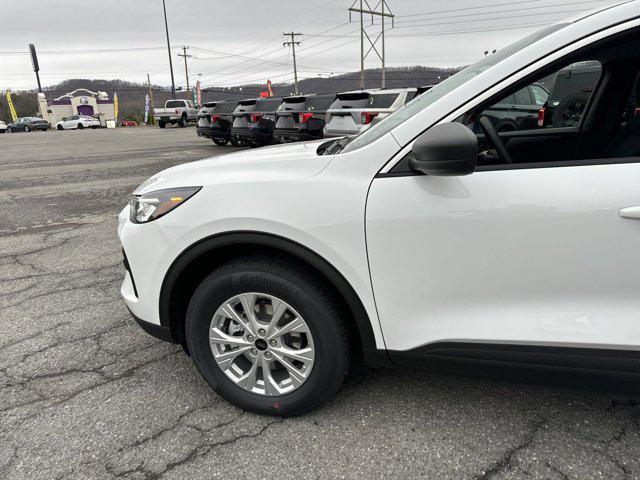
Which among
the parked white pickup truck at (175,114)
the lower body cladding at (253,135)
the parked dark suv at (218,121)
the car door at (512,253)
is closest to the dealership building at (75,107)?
the parked white pickup truck at (175,114)

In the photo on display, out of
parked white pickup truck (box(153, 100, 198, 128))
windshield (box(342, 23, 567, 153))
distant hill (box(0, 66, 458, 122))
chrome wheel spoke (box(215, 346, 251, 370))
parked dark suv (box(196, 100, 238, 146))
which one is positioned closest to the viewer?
windshield (box(342, 23, 567, 153))

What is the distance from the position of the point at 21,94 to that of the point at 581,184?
92.4 m

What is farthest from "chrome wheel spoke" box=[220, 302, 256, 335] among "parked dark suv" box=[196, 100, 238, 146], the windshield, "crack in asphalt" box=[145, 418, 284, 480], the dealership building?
the dealership building

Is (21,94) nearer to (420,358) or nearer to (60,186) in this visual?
(60,186)

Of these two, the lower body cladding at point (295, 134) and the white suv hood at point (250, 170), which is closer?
the white suv hood at point (250, 170)

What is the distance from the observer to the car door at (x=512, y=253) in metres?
1.67

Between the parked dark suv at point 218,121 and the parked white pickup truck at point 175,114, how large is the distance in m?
19.3

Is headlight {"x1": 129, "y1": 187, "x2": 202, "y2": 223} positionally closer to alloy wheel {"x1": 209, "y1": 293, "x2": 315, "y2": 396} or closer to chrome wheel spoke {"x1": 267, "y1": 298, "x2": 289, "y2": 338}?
alloy wheel {"x1": 209, "y1": 293, "x2": 315, "y2": 396}

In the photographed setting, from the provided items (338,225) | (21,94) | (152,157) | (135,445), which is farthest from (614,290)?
(21,94)

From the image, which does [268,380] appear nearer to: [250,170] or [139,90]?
[250,170]

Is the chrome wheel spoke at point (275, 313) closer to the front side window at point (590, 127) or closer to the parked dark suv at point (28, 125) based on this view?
the front side window at point (590, 127)

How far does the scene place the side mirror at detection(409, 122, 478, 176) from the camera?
1.68 m

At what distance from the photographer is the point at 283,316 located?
7.09ft

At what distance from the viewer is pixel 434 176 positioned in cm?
179
